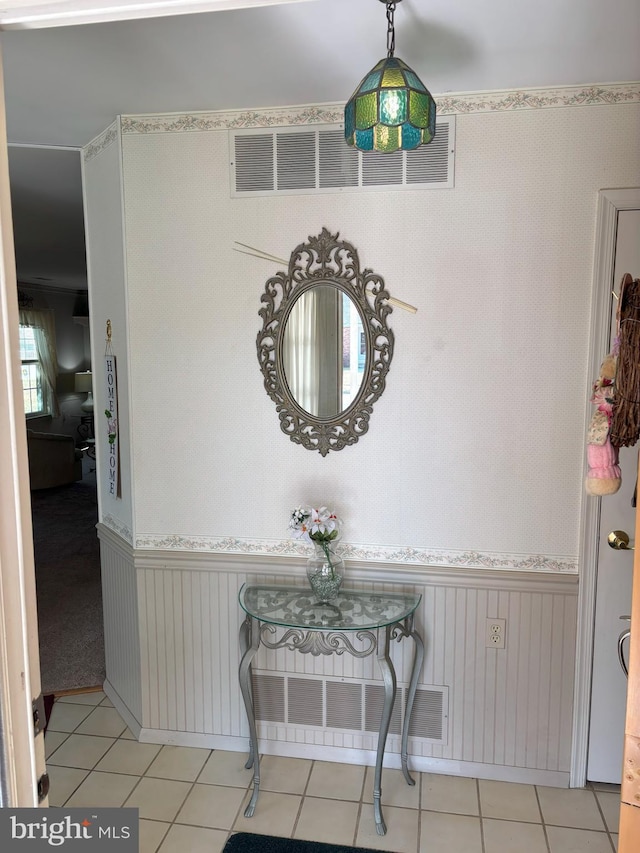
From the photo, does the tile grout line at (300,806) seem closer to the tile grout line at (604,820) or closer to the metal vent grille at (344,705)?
the metal vent grille at (344,705)

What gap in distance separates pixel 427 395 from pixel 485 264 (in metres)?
0.53

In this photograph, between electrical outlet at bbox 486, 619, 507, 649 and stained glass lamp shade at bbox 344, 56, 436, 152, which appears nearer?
stained glass lamp shade at bbox 344, 56, 436, 152

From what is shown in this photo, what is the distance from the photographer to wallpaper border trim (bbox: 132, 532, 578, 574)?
2471 millimetres

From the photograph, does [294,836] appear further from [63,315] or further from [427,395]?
[63,315]

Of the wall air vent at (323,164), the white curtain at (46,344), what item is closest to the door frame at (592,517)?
the wall air vent at (323,164)

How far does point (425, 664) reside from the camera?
8.47ft

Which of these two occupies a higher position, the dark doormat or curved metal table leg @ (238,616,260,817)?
curved metal table leg @ (238,616,260,817)

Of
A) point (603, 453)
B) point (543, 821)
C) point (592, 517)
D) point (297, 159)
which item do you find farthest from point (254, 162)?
point (543, 821)

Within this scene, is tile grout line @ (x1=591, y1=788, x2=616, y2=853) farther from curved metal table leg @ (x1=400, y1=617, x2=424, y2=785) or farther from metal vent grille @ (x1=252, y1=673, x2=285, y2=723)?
metal vent grille @ (x1=252, y1=673, x2=285, y2=723)

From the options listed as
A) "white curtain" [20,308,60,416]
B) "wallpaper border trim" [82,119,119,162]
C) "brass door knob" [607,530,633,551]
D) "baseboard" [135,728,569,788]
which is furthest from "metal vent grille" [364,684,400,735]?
"white curtain" [20,308,60,416]

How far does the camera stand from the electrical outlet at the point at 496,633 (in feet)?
8.25

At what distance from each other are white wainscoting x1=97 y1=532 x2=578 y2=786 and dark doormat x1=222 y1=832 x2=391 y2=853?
0.46 metres

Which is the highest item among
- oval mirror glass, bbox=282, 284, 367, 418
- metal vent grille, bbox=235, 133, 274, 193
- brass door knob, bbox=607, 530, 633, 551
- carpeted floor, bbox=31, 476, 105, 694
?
metal vent grille, bbox=235, 133, 274, 193

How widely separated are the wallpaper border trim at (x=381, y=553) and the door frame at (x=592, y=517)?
0.09m
